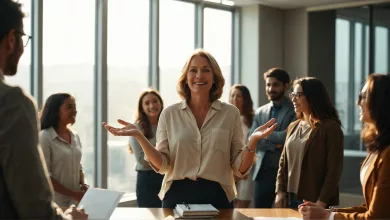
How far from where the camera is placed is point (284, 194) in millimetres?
3811

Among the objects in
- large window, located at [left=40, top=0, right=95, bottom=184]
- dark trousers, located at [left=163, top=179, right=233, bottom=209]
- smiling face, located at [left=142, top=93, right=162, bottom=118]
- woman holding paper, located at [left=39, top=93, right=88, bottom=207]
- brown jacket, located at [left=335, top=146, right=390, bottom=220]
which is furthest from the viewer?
large window, located at [left=40, top=0, right=95, bottom=184]

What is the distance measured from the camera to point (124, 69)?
6.05 meters

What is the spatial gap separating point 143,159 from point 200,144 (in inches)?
68.0

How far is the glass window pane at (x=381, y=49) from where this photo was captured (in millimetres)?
7309

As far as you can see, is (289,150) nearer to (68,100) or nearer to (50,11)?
(68,100)

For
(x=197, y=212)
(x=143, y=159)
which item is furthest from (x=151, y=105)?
(x=197, y=212)

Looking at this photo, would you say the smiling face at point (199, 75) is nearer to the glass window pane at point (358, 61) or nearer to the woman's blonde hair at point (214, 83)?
the woman's blonde hair at point (214, 83)

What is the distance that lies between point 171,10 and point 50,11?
6.14 feet

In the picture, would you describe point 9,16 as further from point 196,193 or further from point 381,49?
point 381,49

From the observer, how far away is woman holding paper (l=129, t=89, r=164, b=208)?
14.8ft

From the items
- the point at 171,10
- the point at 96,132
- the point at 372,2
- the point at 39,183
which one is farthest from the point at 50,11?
the point at 372,2

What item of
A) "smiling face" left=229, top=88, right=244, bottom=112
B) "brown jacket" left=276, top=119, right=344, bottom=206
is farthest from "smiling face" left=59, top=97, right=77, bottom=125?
"smiling face" left=229, top=88, right=244, bottom=112

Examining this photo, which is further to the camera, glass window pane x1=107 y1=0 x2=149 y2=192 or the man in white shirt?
glass window pane x1=107 y1=0 x2=149 y2=192

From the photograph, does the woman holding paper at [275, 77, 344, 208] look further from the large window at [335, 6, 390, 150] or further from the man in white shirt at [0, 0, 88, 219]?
the large window at [335, 6, 390, 150]
